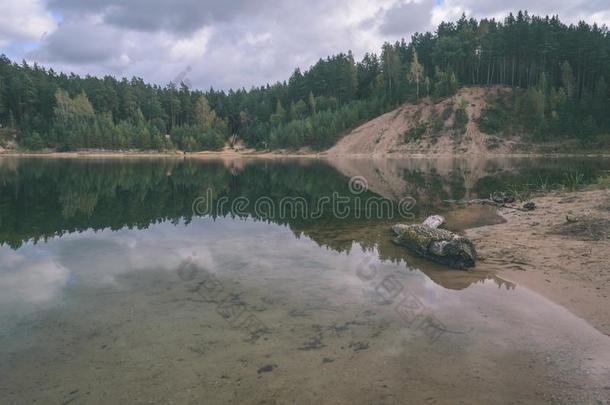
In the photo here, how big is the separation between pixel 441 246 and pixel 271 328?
8128 mm

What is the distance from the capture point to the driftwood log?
14795 mm

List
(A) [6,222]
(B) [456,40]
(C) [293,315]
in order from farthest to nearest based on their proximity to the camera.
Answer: (B) [456,40] < (A) [6,222] < (C) [293,315]

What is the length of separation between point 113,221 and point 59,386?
1723cm

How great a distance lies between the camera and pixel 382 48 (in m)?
138

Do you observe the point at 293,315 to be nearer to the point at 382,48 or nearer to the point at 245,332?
the point at 245,332

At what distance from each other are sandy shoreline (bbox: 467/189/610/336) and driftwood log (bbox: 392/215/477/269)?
674 millimetres

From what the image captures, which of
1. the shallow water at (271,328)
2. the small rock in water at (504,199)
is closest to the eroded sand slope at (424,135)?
the small rock in water at (504,199)

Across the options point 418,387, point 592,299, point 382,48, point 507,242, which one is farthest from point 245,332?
point 382,48

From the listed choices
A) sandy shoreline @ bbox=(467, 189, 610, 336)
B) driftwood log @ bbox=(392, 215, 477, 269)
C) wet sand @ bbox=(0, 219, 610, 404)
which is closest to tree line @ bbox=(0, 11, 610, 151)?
sandy shoreline @ bbox=(467, 189, 610, 336)

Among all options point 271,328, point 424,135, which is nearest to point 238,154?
point 424,135

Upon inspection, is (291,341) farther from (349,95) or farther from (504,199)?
(349,95)

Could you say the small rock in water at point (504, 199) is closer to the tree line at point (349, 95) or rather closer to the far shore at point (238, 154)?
the far shore at point (238, 154)

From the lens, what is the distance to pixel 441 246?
50.2 feet

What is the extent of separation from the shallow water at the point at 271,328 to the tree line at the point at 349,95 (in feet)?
333
